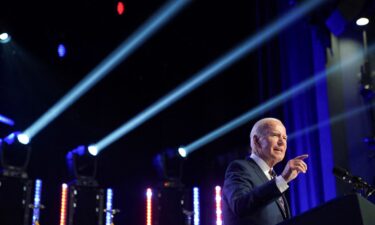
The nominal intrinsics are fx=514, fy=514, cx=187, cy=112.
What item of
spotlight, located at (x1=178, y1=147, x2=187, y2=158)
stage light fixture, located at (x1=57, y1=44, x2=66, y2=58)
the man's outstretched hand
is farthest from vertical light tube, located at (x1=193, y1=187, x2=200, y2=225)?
the man's outstretched hand

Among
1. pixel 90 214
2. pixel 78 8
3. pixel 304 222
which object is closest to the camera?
pixel 304 222

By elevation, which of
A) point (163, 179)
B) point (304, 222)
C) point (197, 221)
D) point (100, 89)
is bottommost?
point (304, 222)

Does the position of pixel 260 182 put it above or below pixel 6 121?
below

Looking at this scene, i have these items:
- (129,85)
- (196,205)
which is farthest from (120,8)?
(196,205)

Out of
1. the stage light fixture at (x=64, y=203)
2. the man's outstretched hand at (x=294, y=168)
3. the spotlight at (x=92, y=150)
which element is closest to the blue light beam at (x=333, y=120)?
the spotlight at (x=92, y=150)

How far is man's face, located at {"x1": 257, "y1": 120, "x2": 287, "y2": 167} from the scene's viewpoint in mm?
2203

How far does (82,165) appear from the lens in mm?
7086

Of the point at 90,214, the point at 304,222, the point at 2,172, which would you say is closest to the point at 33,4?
the point at 2,172

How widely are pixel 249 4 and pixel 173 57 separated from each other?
1614 millimetres

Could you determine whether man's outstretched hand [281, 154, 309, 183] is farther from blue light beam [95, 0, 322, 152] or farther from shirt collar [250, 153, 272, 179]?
blue light beam [95, 0, 322, 152]

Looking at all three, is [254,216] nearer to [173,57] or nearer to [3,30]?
[3,30]

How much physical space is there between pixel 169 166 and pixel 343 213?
20.8ft

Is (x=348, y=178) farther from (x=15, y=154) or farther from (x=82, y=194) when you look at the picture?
(x=82, y=194)

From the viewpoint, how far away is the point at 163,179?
7676mm
